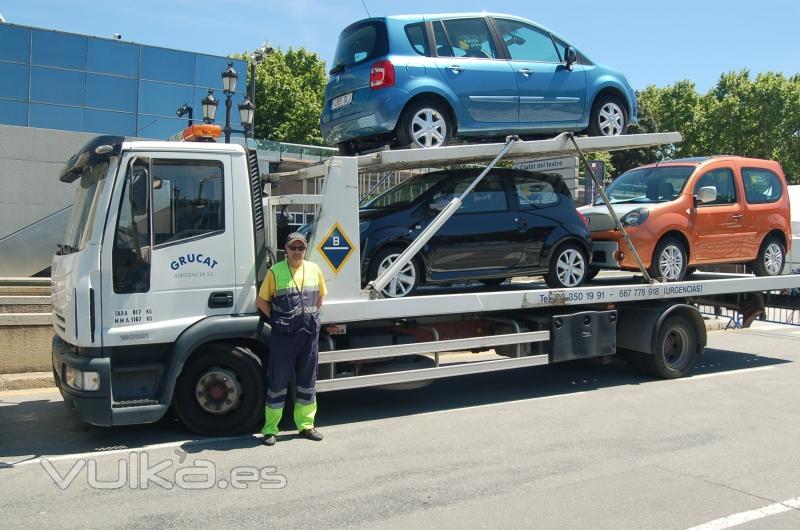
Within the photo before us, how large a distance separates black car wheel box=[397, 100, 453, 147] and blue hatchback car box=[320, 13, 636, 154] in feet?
0.03

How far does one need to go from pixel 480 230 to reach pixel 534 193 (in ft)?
2.99

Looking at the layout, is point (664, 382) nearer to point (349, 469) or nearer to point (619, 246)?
point (619, 246)

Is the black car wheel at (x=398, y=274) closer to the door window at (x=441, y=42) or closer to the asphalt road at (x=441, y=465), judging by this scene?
the asphalt road at (x=441, y=465)

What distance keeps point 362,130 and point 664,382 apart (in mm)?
4729

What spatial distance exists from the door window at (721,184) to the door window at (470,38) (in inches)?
133

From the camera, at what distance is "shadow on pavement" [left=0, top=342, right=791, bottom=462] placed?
5836mm

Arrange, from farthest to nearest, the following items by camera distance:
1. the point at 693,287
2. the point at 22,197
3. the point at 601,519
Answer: the point at 22,197, the point at 693,287, the point at 601,519

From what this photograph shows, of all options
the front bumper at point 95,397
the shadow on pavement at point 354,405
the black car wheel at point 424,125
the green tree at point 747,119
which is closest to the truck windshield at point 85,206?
the front bumper at point 95,397

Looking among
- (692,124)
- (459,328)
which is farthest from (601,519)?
(692,124)

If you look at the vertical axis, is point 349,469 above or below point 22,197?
below

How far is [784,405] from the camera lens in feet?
24.3

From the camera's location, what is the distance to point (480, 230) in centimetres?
737

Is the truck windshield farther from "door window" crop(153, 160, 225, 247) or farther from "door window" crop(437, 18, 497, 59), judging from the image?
→ "door window" crop(437, 18, 497, 59)

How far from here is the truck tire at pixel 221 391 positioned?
579 cm
